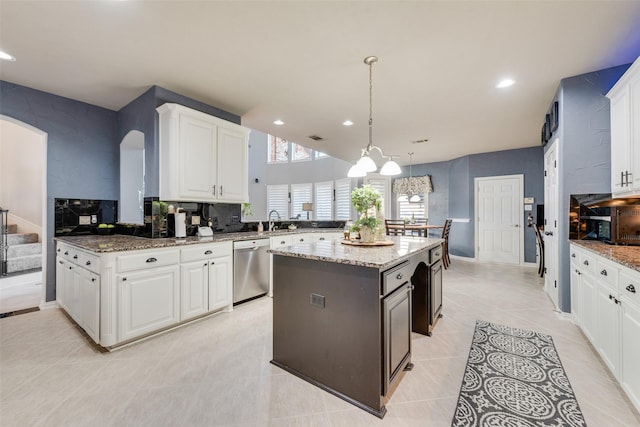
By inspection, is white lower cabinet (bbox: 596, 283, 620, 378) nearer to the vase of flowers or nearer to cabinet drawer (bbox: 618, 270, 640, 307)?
cabinet drawer (bbox: 618, 270, 640, 307)

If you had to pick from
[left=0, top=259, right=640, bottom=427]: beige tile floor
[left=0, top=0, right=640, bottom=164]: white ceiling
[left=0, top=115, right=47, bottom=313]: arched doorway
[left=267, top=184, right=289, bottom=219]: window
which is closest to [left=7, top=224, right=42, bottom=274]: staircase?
[left=0, top=115, right=47, bottom=313]: arched doorway

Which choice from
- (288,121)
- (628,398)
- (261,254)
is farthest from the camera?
(288,121)

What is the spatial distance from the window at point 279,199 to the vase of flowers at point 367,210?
22.8 ft

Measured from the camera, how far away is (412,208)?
7664 millimetres

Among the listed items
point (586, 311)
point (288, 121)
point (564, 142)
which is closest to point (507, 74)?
point (564, 142)

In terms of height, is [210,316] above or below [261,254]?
below

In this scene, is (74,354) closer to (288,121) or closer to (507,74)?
(288,121)

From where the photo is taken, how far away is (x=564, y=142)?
2.83 meters

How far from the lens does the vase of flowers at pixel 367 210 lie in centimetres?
234

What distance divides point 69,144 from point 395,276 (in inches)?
162

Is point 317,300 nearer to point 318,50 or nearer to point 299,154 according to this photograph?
point 318,50

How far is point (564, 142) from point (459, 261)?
164 inches

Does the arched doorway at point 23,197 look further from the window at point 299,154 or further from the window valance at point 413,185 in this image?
the window valance at point 413,185

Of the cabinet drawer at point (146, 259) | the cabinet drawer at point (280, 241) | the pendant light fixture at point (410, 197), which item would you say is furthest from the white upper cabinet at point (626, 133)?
the pendant light fixture at point (410, 197)
